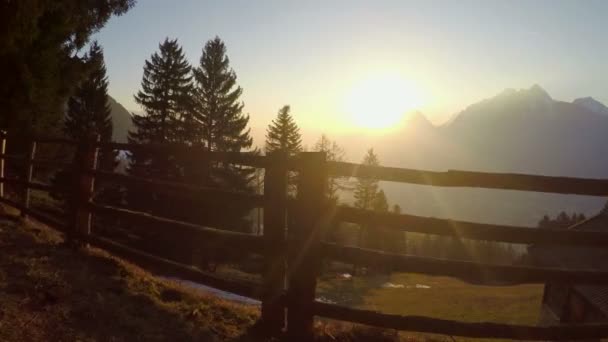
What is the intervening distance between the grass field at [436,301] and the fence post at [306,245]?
1102 inches

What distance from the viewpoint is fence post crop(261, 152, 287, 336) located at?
508 cm

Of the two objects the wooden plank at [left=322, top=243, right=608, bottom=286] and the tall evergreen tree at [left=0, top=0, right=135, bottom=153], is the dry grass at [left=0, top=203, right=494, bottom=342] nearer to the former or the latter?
the wooden plank at [left=322, top=243, right=608, bottom=286]

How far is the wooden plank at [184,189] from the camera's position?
5.39 meters

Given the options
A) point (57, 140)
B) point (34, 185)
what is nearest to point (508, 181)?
point (57, 140)

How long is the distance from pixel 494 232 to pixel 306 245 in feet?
6.28

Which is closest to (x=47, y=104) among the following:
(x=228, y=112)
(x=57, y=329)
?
(x=57, y=329)

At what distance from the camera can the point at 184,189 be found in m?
6.25

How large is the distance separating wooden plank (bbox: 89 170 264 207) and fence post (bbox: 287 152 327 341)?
0.60 meters

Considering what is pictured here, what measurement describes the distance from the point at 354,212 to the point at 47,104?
14.5 meters

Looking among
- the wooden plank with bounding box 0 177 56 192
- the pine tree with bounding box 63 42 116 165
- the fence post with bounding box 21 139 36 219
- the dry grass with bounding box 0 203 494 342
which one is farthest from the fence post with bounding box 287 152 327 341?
the pine tree with bounding box 63 42 116 165

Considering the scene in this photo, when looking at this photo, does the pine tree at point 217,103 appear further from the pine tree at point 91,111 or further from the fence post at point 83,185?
the fence post at point 83,185

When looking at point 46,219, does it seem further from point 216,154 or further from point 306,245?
point 306,245

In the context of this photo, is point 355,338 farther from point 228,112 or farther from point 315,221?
point 228,112

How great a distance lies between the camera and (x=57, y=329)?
446 cm
